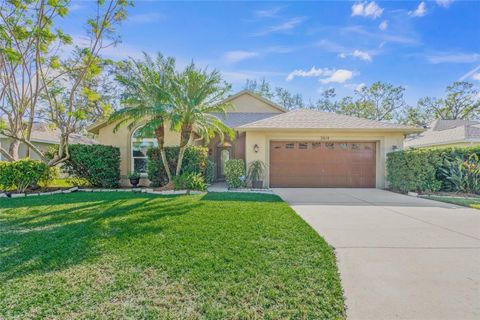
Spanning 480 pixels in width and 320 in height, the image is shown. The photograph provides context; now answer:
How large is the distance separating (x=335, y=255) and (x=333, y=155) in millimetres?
9255

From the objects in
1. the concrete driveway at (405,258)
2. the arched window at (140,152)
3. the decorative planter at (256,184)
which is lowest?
the concrete driveway at (405,258)

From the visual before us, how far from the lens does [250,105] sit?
61.2 ft

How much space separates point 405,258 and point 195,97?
Result: 8735 mm

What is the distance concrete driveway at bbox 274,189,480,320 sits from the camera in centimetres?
268

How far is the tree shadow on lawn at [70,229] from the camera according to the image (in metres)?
3.68

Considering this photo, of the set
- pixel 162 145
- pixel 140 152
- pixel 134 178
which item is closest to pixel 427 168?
pixel 162 145

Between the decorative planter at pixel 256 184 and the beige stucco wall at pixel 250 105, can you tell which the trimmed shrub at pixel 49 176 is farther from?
the beige stucco wall at pixel 250 105

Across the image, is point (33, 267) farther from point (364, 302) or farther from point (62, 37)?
point (62, 37)

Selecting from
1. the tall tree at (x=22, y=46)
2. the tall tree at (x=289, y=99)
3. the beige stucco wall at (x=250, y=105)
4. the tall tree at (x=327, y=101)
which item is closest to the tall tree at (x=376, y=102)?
the tall tree at (x=327, y=101)

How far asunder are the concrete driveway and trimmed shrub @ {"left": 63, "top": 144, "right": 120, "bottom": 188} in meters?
9.18

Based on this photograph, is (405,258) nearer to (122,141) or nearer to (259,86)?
(122,141)

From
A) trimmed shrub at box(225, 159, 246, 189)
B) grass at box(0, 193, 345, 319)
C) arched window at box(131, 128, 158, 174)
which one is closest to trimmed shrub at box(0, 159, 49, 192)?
arched window at box(131, 128, 158, 174)

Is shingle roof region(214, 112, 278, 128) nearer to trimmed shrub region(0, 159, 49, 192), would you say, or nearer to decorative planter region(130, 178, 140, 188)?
decorative planter region(130, 178, 140, 188)

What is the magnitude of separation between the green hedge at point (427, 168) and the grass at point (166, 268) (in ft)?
25.0
